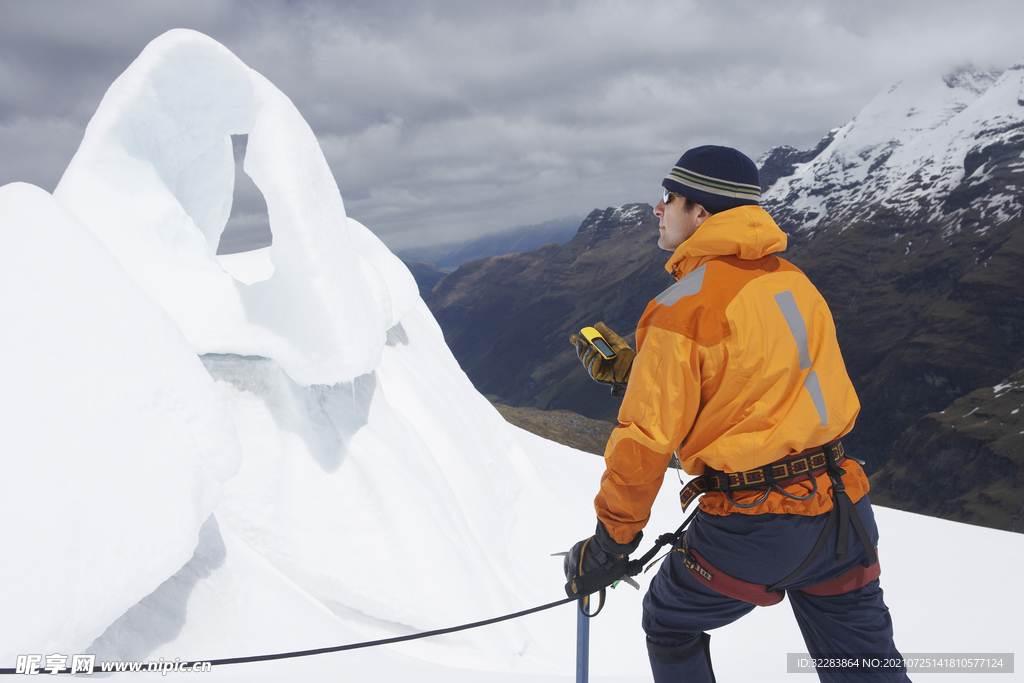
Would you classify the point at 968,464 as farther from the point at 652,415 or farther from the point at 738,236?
the point at 652,415

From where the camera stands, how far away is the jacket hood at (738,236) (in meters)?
3.30

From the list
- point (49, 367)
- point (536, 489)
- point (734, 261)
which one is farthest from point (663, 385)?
point (536, 489)

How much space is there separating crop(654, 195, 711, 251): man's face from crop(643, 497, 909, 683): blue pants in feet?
5.84

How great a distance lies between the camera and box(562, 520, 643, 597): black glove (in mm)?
3584

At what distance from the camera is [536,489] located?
515 inches

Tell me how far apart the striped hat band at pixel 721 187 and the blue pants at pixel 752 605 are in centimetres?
190

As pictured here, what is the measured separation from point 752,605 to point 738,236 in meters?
2.23

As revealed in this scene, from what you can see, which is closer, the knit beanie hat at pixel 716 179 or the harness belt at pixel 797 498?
the harness belt at pixel 797 498

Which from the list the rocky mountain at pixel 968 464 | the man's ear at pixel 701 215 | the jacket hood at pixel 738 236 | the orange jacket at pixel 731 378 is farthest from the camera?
the rocky mountain at pixel 968 464

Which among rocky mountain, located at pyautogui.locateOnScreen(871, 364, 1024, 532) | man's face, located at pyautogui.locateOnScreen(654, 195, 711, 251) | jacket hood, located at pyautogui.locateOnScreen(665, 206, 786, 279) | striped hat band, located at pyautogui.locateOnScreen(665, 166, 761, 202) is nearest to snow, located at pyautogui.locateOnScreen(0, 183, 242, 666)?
man's face, located at pyautogui.locateOnScreen(654, 195, 711, 251)

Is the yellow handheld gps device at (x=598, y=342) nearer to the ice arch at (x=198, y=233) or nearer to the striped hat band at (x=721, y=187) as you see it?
the striped hat band at (x=721, y=187)

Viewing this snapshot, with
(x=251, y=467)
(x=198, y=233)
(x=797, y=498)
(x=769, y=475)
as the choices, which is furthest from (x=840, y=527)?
(x=198, y=233)

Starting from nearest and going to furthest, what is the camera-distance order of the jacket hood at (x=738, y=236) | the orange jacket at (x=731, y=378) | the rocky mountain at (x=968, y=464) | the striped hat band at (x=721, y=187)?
the orange jacket at (x=731, y=378), the jacket hood at (x=738, y=236), the striped hat band at (x=721, y=187), the rocky mountain at (x=968, y=464)

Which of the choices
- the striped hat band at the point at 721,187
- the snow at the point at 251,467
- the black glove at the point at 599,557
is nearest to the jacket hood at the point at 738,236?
the striped hat band at the point at 721,187
